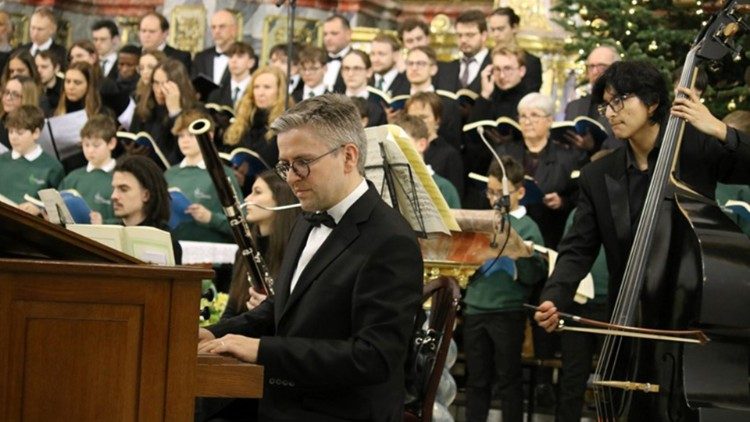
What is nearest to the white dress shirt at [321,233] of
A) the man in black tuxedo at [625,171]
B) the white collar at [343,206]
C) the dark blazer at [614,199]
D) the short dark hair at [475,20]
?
the white collar at [343,206]

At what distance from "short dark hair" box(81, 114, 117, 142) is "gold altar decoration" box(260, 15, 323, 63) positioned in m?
4.29

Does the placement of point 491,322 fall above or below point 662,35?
below

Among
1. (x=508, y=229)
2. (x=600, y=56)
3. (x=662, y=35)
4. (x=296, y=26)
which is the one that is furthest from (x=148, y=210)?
(x=296, y=26)

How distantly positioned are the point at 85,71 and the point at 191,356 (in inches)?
288

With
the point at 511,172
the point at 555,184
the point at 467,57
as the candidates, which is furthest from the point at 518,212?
the point at 467,57

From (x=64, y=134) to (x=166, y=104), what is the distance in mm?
728

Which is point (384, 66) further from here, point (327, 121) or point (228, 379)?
point (228, 379)

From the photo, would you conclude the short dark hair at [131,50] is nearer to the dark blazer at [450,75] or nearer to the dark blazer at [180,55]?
the dark blazer at [180,55]

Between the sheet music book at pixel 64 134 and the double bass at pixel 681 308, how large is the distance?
592 centimetres

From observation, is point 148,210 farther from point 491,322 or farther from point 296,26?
point 296,26

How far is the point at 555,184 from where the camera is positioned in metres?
7.99

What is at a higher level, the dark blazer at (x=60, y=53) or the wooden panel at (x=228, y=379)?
the wooden panel at (x=228, y=379)

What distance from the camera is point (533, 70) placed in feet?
31.0

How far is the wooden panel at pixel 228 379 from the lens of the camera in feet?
11.3
